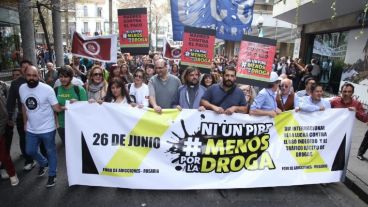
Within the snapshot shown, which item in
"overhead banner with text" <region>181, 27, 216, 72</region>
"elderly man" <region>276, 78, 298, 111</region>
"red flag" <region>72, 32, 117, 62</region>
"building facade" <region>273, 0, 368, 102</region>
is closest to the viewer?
"elderly man" <region>276, 78, 298, 111</region>

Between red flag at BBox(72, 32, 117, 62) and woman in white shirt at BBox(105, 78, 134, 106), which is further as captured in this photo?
red flag at BBox(72, 32, 117, 62)

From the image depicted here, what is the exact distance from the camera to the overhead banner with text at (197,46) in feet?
18.3

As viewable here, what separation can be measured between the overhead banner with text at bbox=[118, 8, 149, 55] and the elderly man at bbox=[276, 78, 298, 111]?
272 cm

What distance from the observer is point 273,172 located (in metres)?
4.53

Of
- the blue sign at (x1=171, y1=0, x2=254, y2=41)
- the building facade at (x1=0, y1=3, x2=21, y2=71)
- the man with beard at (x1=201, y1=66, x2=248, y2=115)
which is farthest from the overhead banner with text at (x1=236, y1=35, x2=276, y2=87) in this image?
the building facade at (x1=0, y1=3, x2=21, y2=71)

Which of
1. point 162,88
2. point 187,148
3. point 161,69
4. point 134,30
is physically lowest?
point 187,148

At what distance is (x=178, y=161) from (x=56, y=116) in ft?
6.30

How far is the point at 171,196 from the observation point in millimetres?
4367

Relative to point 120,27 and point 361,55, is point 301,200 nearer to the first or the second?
point 120,27

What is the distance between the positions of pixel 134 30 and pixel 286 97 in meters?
3.20

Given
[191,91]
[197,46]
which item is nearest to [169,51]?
[197,46]

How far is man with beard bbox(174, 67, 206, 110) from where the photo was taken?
5.09 metres

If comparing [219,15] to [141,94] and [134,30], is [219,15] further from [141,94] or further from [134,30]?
[141,94]

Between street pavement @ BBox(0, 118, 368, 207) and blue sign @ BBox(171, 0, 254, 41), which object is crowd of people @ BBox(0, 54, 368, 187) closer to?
street pavement @ BBox(0, 118, 368, 207)
